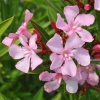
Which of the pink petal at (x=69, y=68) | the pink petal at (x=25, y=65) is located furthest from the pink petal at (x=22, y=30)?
the pink petal at (x=69, y=68)

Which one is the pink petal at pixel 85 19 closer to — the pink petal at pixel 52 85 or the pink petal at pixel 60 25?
the pink petal at pixel 60 25

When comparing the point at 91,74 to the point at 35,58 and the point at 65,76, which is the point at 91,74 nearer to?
the point at 65,76

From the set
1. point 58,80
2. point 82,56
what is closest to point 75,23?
point 82,56

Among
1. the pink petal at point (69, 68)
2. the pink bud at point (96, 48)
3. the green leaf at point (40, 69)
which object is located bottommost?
the green leaf at point (40, 69)

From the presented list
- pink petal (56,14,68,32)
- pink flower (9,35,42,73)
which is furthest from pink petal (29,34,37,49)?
pink petal (56,14,68,32)

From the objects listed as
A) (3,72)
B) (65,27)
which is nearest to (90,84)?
(65,27)

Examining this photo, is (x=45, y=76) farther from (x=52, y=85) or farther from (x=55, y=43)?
(x=55, y=43)

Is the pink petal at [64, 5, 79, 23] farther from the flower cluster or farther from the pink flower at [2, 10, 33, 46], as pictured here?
the pink flower at [2, 10, 33, 46]
